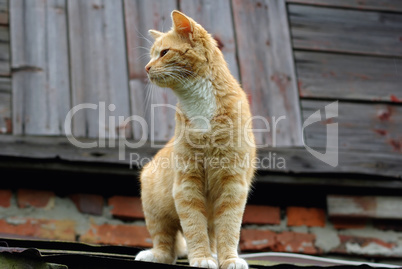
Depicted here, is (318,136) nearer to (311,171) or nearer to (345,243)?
(311,171)

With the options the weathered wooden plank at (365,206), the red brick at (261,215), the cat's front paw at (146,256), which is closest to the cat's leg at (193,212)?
the cat's front paw at (146,256)

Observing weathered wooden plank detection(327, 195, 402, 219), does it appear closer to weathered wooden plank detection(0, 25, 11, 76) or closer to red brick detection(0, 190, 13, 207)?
red brick detection(0, 190, 13, 207)

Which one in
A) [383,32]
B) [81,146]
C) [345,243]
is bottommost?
[345,243]

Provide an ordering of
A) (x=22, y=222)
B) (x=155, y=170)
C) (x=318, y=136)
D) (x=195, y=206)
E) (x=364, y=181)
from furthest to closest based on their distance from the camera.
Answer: (x=318, y=136) < (x=364, y=181) < (x=22, y=222) < (x=155, y=170) < (x=195, y=206)

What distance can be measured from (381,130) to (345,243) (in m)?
0.97

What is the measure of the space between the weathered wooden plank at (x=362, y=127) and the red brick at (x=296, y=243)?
2.25 feet

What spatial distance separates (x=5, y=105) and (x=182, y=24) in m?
1.50

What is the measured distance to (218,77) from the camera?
2943mm

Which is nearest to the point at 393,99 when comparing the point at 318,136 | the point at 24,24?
the point at 318,136

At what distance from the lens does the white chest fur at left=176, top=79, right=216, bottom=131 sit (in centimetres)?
284

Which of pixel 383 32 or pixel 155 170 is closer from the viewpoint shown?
pixel 155 170

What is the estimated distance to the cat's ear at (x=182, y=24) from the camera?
9.84 ft

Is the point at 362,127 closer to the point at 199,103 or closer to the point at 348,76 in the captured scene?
the point at 348,76

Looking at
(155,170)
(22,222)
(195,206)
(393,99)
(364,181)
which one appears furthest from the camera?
(393,99)
